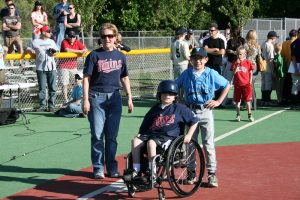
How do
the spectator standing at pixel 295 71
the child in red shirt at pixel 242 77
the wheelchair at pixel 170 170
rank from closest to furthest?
the wheelchair at pixel 170 170 < the child in red shirt at pixel 242 77 < the spectator standing at pixel 295 71

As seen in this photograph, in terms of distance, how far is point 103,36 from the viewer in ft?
28.5

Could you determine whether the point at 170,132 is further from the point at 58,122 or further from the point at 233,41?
the point at 233,41

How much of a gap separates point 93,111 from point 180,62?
7559 mm

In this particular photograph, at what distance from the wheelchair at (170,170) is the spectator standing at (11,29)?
442 inches

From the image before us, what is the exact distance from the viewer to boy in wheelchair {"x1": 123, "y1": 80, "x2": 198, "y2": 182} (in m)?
7.63

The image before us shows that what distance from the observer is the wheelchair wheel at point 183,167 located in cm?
743

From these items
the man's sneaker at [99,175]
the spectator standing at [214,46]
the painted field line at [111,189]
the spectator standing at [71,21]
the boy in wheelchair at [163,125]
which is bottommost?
the painted field line at [111,189]

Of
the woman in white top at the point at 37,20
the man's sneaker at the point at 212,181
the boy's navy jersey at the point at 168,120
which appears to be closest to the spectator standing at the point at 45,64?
the woman in white top at the point at 37,20

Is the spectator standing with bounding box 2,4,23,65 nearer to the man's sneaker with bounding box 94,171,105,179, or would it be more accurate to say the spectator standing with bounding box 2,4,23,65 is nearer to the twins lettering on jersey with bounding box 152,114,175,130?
the man's sneaker with bounding box 94,171,105,179

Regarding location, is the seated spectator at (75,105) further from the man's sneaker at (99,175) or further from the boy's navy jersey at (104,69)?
the man's sneaker at (99,175)

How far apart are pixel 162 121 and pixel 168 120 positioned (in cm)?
7

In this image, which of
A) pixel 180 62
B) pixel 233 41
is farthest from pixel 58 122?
pixel 233 41

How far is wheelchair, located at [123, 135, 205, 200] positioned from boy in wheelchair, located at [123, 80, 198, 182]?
0.07 meters

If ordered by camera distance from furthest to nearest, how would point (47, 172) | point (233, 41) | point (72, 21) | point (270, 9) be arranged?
point (270, 9) → point (72, 21) → point (233, 41) → point (47, 172)
